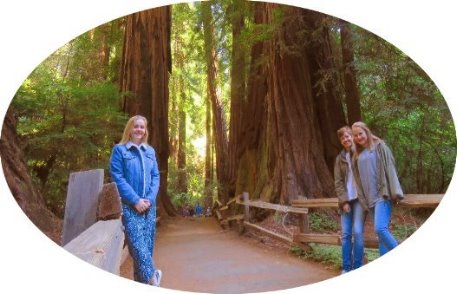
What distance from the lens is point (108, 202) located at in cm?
256

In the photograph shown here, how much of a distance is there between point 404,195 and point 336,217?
17.8 inches

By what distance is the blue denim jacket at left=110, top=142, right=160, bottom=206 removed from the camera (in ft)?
8.57

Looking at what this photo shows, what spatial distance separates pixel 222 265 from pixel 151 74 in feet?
5.46

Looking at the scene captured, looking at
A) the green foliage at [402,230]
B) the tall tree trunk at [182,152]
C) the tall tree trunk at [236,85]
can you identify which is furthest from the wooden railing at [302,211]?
the tall tree trunk at [182,152]

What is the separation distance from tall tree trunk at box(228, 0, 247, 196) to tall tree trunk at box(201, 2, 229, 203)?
7cm

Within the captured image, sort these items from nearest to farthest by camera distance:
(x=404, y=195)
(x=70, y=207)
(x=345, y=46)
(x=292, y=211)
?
1. (x=70, y=207)
2. (x=404, y=195)
3. (x=292, y=211)
4. (x=345, y=46)

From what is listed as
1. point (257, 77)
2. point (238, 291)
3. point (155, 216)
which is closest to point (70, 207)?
point (155, 216)

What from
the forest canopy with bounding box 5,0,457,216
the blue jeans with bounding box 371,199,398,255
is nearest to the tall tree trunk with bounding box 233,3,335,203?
the forest canopy with bounding box 5,0,457,216

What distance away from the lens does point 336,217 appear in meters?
2.91

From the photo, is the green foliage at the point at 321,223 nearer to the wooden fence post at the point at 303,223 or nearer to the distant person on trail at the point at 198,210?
the wooden fence post at the point at 303,223

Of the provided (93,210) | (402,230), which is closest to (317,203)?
(402,230)

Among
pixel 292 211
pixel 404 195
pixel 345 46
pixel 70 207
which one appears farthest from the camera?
pixel 345 46

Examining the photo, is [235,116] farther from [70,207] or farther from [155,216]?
[70,207]

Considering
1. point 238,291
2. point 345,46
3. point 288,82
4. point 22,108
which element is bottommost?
point 238,291
